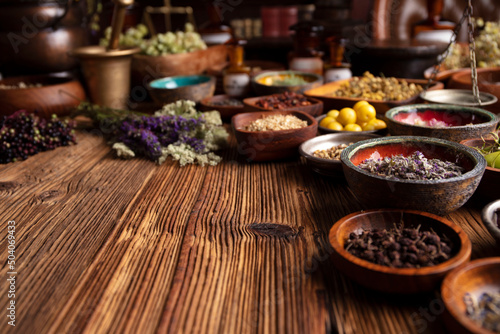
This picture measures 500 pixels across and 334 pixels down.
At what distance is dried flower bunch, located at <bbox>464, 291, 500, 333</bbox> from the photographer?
0.74m

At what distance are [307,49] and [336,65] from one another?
36 cm

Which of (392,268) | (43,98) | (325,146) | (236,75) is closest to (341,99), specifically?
(325,146)

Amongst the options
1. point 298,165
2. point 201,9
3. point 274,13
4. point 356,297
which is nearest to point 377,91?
point 298,165

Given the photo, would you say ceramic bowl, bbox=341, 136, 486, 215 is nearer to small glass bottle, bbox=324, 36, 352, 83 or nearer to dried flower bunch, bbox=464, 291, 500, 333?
dried flower bunch, bbox=464, 291, 500, 333

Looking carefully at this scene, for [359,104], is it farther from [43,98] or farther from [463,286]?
[43,98]

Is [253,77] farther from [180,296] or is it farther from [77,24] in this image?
[180,296]

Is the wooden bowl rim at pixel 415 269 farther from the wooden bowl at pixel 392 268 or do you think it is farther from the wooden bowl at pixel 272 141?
the wooden bowl at pixel 272 141

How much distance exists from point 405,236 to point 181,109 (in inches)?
53.9

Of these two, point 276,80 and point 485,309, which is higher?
point 276,80

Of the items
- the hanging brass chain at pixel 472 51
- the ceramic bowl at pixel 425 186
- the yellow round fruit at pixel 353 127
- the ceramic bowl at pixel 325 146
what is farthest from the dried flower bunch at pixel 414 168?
the hanging brass chain at pixel 472 51

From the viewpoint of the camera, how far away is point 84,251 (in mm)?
1143

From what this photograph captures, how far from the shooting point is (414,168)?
1.13m

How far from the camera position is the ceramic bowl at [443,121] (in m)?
1.41

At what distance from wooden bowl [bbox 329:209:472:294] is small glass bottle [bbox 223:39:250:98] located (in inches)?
63.9
